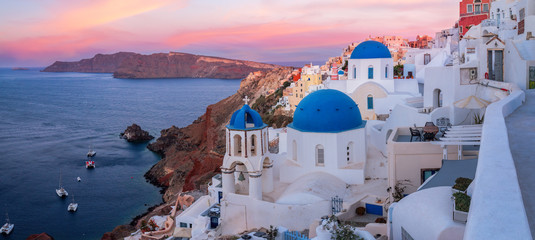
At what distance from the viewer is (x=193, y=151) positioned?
50906 mm

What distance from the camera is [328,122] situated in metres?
17.6

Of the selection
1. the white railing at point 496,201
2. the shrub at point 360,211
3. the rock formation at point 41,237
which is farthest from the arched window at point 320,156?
the rock formation at point 41,237

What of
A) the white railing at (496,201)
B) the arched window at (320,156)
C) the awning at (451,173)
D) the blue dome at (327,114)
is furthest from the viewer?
the arched window at (320,156)

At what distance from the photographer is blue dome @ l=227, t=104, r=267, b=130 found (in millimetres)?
16734

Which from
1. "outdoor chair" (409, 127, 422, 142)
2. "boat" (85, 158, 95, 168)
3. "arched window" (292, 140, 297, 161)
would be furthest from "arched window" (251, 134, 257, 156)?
"boat" (85, 158, 95, 168)

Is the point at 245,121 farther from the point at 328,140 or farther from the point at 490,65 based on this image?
the point at 490,65

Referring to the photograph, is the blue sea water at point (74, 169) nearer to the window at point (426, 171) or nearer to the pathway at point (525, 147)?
the window at point (426, 171)

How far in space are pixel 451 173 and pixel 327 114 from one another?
814 centimetres

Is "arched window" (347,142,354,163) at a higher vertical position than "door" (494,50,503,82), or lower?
lower

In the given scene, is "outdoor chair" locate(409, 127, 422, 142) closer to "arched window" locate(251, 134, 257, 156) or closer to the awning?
the awning

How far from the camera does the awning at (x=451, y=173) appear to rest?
367 inches

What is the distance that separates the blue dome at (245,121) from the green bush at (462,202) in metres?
10.6

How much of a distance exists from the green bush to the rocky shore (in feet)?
78.6

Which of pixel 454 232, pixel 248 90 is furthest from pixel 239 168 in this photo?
pixel 248 90
